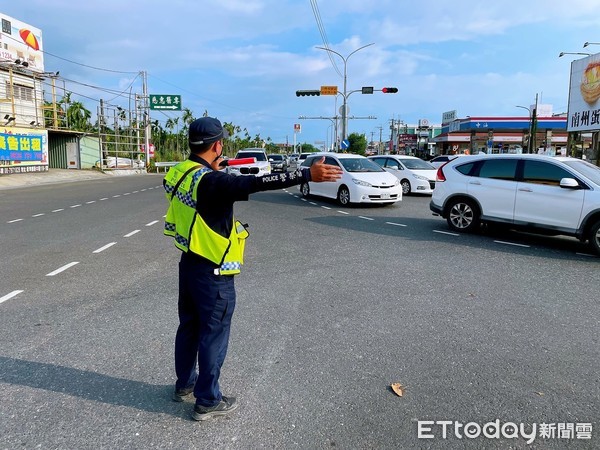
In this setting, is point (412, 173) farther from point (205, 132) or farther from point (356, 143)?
point (356, 143)

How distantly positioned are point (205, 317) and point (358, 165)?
1220 cm

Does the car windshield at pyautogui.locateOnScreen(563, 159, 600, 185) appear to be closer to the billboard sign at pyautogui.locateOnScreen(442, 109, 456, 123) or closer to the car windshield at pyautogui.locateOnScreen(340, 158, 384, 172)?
the car windshield at pyautogui.locateOnScreen(340, 158, 384, 172)

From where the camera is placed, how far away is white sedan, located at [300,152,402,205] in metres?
13.4

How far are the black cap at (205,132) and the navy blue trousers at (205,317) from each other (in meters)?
0.73

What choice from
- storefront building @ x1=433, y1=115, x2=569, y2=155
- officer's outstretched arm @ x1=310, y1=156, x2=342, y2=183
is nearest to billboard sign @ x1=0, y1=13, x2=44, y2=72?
officer's outstretched arm @ x1=310, y1=156, x2=342, y2=183

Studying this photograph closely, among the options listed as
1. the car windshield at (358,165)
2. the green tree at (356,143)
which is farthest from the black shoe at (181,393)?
the green tree at (356,143)

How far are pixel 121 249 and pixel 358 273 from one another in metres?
4.26

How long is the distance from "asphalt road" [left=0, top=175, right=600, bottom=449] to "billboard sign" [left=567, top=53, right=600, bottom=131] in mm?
24630

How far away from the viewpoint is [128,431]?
2791 mm

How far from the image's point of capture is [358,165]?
47.7 ft

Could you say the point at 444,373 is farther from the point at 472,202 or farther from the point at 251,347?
the point at 472,202

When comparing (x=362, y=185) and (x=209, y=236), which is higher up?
(x=209, y=236)

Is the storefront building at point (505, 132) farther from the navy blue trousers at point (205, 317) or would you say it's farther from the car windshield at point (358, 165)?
the navy blue trousers at point (205, 317)

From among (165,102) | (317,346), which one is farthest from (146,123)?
(317,346)
